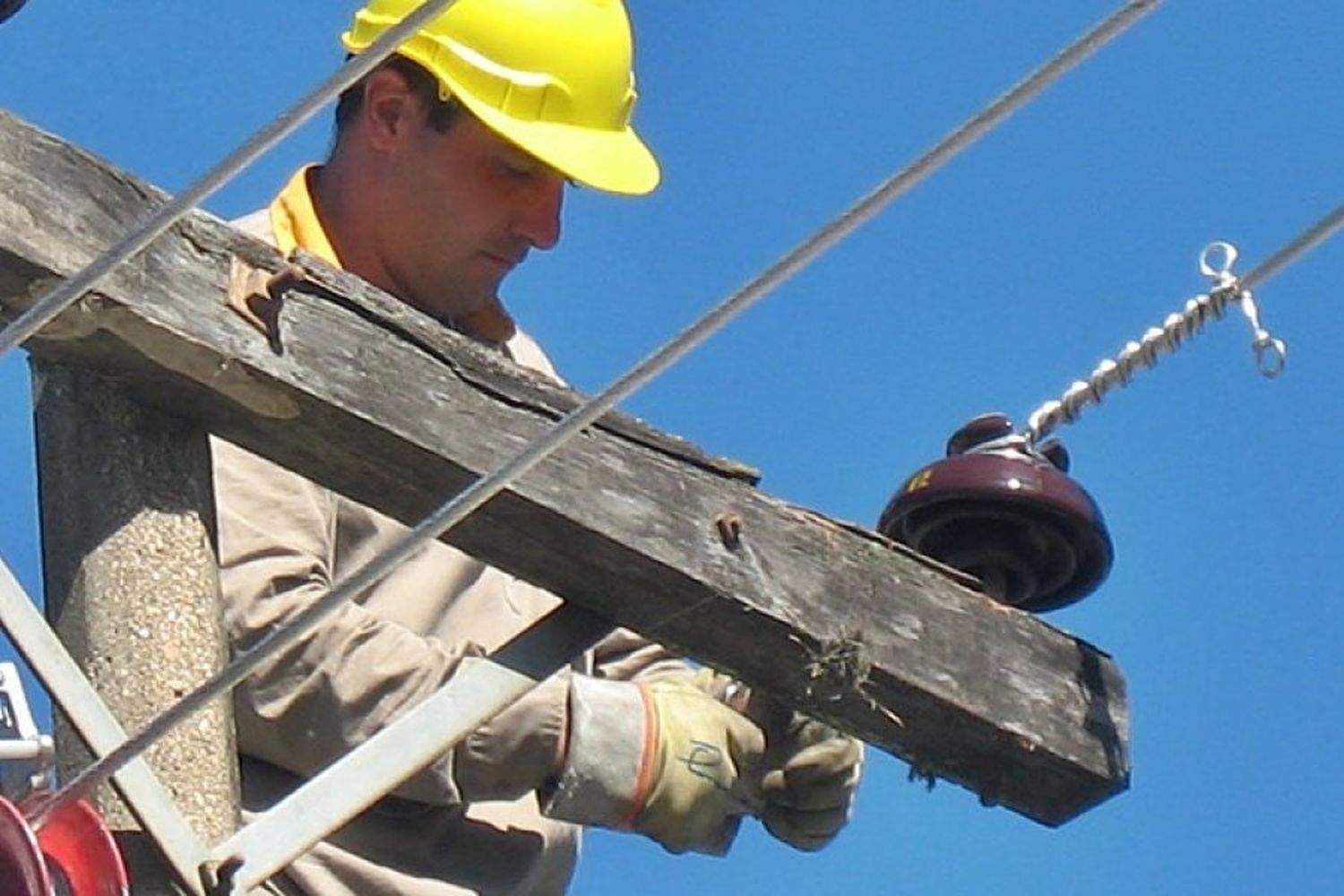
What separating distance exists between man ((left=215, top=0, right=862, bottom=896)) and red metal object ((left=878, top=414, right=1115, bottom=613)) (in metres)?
0.28

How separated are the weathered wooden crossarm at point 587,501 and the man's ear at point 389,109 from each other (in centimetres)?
121

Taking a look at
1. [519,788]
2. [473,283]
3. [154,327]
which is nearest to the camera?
[154,327]

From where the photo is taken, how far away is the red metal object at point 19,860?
4.44m

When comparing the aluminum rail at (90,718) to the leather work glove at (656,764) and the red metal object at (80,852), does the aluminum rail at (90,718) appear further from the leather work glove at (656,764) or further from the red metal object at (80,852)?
the leather work glove at (656,764)

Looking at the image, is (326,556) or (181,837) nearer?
(181,837)

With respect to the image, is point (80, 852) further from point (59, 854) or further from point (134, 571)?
point (134, 571)

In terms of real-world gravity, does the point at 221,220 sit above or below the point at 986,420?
below

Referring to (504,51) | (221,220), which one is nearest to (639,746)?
(221,220)

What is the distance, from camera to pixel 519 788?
5352 mm

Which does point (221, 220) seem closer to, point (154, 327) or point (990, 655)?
point (154, 327)

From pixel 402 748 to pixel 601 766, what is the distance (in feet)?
1.69

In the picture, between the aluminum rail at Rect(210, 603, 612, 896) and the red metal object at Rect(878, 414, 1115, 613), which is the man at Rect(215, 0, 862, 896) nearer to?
the aluminum rail at Rect(210, 603, 612, 896)

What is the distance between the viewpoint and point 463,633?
5.66 meters

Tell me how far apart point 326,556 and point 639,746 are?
0.43 m
